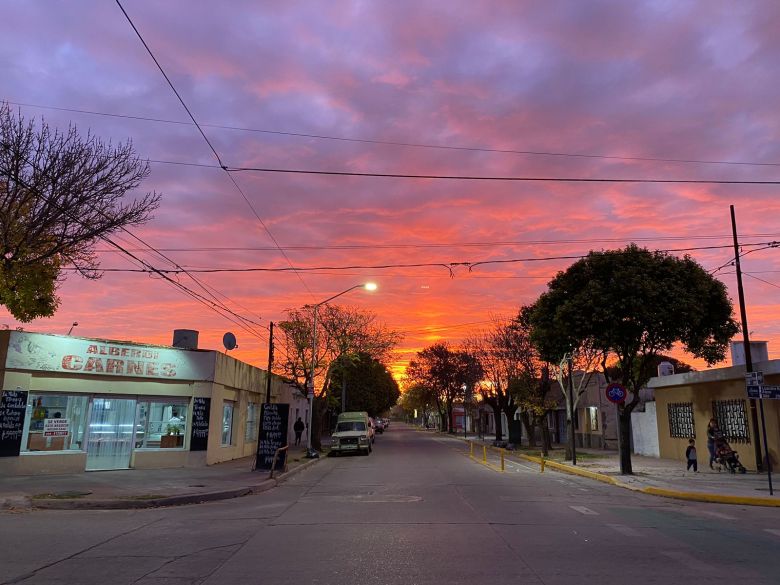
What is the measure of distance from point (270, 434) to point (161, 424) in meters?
4.56

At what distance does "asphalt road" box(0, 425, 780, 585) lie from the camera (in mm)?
7121

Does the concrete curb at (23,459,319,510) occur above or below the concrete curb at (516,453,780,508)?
below

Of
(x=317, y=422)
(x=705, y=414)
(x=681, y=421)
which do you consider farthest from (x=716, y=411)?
(x=317, y=422)

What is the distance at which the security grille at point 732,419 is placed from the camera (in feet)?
73.3

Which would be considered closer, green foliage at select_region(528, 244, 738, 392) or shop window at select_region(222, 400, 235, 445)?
green foliage at select_region(528, 244, 738, 392)

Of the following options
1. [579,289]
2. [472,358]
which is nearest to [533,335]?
[579,289]

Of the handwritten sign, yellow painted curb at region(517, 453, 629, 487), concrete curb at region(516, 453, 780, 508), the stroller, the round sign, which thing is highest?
the round sign

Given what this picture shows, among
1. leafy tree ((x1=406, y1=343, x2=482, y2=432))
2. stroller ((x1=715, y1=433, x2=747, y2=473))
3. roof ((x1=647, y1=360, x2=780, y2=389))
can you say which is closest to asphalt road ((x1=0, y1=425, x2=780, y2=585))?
stroller ((x1=715, y1=433, x2=747, y2=473))

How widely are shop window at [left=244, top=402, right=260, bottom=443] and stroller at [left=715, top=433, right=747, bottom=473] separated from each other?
2092cm

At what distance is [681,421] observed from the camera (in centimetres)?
2691

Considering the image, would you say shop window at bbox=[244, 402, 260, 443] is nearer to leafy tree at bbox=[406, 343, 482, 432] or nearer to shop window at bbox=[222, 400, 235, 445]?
shop window at bbox=[222, 400, 235, 445]

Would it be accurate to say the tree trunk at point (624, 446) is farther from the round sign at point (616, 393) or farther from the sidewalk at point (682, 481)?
the round sign at point (616, 393)

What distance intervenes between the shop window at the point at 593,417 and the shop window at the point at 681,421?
11.9 m

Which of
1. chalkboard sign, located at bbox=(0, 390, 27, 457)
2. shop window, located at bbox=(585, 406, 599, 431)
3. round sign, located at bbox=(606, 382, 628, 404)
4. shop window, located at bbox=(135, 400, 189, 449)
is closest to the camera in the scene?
chalkboard sign, located at bbox=(0, 390, 27, 457)
